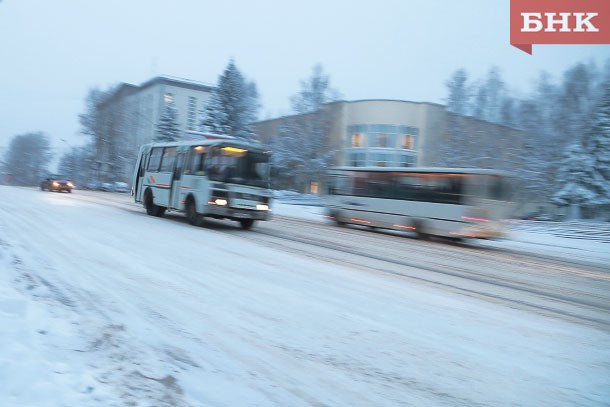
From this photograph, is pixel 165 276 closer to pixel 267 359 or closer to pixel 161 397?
pixel 267 359

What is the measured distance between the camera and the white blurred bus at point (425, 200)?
17.4m

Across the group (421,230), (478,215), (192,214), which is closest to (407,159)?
(421,230)

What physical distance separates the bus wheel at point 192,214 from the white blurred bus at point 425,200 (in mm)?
8629

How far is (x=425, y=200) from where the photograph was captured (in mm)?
19000

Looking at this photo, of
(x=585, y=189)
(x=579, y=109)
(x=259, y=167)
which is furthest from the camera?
(x=579, y=109)

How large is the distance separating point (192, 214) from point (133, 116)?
72126 millimetres

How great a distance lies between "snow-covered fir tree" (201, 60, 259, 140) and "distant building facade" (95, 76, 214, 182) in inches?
Result: 597

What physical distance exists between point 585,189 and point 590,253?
26.7 m

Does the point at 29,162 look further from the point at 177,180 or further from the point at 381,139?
the point at 177,180

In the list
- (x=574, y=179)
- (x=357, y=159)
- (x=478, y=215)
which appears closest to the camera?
(x=478, y=215)

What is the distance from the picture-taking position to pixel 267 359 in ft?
14.3

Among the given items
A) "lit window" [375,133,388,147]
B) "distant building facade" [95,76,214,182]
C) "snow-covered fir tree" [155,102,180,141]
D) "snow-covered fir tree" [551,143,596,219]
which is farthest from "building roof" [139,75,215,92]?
"snow-covered fir tree" [551,143,596,219]

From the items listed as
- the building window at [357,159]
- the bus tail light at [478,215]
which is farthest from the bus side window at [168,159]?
the building window at [357,159]

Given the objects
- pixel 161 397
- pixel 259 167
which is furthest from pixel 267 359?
pixel 259 167
